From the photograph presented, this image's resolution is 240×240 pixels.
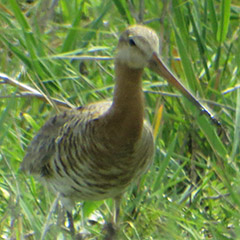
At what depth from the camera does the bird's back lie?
3711 millimetres

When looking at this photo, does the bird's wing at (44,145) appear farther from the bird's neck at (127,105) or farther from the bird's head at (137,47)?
the bird's head at (137,47)

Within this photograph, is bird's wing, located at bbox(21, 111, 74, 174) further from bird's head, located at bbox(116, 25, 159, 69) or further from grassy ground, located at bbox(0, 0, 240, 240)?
bird's head, located at bbox(116, 25, 159, 69)

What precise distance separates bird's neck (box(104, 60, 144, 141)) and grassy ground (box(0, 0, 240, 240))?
305 mm

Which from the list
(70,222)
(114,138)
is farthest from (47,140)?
(114,138)

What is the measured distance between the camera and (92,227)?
4.09 metres

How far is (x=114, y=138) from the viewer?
3.69 m

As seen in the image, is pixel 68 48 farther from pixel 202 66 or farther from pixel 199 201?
pixel 199 201

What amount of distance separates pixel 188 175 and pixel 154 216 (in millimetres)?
708

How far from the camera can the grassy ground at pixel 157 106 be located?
12.7 feet

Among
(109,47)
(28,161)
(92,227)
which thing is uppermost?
(109,47)

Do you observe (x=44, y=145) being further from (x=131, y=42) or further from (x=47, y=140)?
(x=131, y=42)

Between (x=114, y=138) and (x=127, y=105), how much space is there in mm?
175

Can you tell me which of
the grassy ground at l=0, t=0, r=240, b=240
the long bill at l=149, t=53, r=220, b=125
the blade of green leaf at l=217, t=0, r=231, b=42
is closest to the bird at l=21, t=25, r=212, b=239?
the long bill at l=149, t=53, r=220, b=125

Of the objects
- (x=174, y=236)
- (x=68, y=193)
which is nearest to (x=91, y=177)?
(x=68, y=193)
